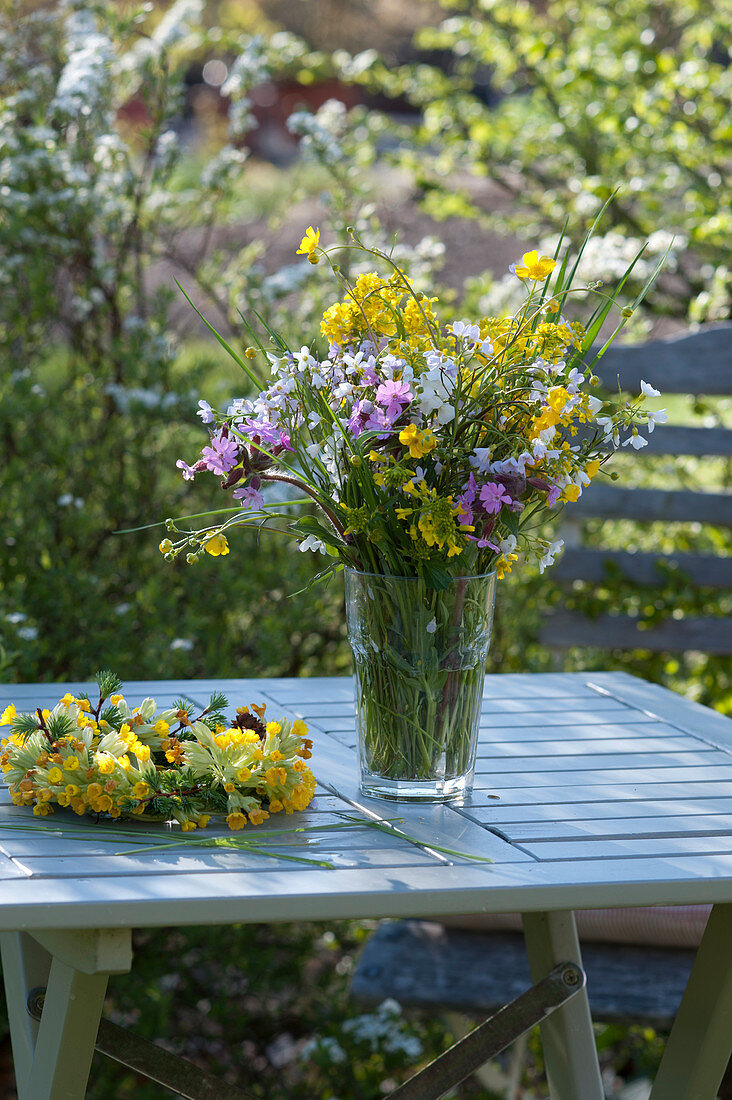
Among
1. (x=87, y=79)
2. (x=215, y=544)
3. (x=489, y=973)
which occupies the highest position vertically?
(x=87, y=79)

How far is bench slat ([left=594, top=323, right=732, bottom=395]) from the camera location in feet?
10.5

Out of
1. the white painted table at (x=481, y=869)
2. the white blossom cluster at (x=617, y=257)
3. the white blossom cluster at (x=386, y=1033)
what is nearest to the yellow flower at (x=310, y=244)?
the white painted table at (x=481, y=869)

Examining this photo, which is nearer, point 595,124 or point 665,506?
point 665,506

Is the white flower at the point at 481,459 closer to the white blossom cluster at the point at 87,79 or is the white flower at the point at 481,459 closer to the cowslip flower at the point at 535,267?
the cowslip flower at the point at 535,267

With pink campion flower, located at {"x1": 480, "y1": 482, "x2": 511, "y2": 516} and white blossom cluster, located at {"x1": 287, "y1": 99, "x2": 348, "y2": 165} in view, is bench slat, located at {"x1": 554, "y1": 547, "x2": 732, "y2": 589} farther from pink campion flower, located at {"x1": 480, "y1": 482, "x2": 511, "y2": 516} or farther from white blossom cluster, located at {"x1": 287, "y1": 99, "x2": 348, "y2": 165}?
pink campion flower, located at {"x1": 480, "y1": 482, "x2": 511, "y2": 516}

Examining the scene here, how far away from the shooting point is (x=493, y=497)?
1.20m

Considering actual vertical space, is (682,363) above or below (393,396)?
above

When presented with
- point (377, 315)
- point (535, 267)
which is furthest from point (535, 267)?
point (377, 315)

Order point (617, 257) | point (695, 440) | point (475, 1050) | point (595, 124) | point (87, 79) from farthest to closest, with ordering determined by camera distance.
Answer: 1. point (595, 124)
2. point (695, 440)
3. point (617, 257)
4. point (87, 79)
5. point (475, 1050)

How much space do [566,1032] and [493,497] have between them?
78 centimetres

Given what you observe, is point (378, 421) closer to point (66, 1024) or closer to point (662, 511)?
point (66, 1024)

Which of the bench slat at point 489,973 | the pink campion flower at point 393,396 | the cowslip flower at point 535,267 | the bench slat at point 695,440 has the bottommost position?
the bench slat at point 489,973

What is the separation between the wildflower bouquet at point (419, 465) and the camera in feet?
3.99

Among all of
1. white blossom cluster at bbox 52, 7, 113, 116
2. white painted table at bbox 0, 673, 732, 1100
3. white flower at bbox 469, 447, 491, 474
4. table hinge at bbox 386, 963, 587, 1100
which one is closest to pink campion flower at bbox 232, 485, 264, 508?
white flower at bbox 469, 447, 491, 474
